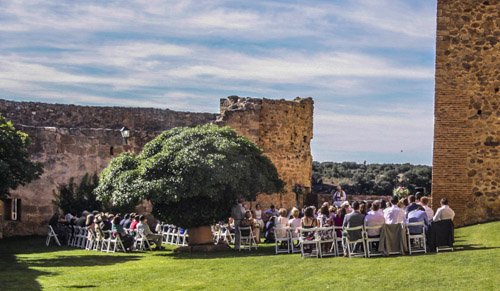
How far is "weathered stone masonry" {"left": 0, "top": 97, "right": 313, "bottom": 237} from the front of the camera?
2253cm

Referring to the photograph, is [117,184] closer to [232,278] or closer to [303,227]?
[303,227]

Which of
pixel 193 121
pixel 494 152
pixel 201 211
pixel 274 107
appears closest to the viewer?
pixel 201 211

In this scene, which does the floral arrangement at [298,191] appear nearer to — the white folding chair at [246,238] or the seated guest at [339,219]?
the white folding chair at [246,238]

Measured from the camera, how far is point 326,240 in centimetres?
1412

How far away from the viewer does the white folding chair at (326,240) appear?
45.9ft

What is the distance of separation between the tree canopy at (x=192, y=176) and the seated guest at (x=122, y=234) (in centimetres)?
71

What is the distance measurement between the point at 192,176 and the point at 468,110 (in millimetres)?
7899

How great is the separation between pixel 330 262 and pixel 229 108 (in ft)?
51.8


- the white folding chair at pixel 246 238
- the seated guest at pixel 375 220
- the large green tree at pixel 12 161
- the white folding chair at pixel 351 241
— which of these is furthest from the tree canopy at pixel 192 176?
the seated guest at pixel 375 220

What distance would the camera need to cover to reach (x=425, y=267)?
11.3m

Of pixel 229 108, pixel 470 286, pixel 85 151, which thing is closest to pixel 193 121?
pixel 229 108

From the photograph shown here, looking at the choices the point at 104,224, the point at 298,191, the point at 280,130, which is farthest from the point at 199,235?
the point at 280,130

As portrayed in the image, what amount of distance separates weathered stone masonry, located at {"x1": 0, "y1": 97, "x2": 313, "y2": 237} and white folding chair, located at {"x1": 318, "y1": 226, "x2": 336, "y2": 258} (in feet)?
37.2

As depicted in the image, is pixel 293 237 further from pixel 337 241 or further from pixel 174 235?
pixel 174 235
